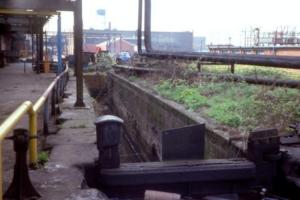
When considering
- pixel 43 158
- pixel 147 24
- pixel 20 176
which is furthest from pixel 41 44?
pixel 20 176

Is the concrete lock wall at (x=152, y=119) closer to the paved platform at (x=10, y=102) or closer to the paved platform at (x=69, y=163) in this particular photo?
the paved platform at (x=69, y=163)

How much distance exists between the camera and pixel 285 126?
632 centimetres

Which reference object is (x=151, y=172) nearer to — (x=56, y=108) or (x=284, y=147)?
(x=284, y=147)

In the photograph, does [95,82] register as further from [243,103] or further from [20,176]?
[20,176]

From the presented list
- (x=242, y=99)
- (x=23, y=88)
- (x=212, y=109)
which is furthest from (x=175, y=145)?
(x=23, y=88)

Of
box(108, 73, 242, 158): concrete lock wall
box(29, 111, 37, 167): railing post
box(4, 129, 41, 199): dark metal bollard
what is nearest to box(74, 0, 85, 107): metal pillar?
box(108, 73, 242, 158): concrete lock wall

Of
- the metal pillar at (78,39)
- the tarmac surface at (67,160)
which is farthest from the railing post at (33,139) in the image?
the metal pillar at (78,39)

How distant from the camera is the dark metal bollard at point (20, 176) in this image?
4.23m

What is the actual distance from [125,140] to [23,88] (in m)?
3.65

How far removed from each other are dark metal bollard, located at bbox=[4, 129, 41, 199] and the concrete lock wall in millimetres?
2616

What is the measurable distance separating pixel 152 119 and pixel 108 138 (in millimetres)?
6575

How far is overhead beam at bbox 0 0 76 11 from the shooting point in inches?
422

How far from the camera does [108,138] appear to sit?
5094mm

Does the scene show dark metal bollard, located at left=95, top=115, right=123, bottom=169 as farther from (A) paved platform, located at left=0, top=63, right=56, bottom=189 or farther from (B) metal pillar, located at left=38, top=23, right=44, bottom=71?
(B) metal pillar, located at left=38, top=23, right=44, bottom=71
